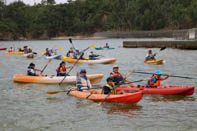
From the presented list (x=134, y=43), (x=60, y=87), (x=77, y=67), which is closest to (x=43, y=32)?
(x=134, y=43)

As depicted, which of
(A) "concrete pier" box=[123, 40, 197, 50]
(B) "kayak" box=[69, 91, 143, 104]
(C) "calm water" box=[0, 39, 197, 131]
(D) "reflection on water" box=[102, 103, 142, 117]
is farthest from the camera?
(A) "concrete pier" box=[123, 40, 197, 50]

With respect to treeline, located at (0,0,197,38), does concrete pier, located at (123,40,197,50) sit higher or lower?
lower

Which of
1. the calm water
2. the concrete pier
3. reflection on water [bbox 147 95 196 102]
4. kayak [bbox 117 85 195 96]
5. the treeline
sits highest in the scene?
the treeline

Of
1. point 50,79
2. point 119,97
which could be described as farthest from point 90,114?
point 50,79

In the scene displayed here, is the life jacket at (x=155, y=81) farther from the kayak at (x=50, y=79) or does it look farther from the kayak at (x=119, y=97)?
the kayak at (x=50, y=79)

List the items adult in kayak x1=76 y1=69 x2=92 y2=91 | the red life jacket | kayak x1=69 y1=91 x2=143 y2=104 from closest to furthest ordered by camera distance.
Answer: kayak x1=69 y1=91 x2=143 y2=104 < adult in kayak x1=76 y1=69 x2=92 y2=91 < the red life jacket

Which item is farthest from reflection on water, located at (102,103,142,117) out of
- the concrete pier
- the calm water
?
the concrete pier

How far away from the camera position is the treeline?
114 metres

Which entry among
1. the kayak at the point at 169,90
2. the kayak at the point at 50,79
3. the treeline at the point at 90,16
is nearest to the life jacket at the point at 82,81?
the kayak at the point at 169,90

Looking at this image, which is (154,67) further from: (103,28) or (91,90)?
(103,28)

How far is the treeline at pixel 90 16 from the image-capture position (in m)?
114

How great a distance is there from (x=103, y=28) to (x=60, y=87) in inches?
4775

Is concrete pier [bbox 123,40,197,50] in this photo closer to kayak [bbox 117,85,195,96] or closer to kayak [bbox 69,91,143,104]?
kayak [bbox 117,85,195,96]

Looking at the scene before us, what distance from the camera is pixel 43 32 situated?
14800 cm
